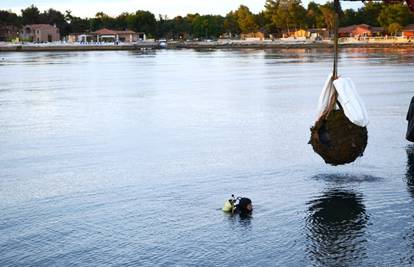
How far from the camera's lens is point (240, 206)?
15938 mm

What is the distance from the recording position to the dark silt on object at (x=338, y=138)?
1572 centimetres

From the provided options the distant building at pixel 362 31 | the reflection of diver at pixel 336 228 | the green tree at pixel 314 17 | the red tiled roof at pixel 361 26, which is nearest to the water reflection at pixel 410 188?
the reflection of diver at pixel 336 228

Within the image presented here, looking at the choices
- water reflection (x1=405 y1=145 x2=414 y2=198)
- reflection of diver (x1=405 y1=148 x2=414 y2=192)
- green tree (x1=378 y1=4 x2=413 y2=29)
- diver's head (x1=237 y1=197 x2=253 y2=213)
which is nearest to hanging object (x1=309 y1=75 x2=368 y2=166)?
diver's head (x1=237 y1=197 x2=253 y2=213)

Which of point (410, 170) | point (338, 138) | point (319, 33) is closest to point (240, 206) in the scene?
point (338, 138)

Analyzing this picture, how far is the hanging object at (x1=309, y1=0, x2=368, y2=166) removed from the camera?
15289 mm

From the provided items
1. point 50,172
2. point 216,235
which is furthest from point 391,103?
point 216,235

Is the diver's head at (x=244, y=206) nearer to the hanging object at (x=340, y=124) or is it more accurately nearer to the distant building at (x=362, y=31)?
the hanging object at (x=340, y=124)

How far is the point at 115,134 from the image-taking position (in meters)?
28.0

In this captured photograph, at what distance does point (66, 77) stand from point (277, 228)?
54909mm

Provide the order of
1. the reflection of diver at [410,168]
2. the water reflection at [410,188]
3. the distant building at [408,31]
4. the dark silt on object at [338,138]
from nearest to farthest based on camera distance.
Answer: the water reflection at [410,188] < the dark silt on object at [338,138] < the reflection of diver at [410,168] < the distant building at [408,31]

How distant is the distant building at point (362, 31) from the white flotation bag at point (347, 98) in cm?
15548

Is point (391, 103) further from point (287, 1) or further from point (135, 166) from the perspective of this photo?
point (287, 1)

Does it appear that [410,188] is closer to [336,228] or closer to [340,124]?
[340,124]

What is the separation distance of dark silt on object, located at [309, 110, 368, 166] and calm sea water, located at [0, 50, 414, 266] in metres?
1.22
